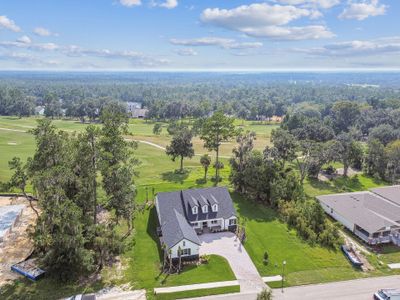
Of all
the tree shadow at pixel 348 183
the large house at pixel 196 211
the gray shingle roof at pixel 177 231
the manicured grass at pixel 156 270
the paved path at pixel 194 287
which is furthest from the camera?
the tree shadow at pixel 348 183

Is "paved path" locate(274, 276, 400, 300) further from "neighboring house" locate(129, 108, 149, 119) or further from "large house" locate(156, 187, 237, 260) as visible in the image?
"neighboring house" locate(129, 108, 149, 119)

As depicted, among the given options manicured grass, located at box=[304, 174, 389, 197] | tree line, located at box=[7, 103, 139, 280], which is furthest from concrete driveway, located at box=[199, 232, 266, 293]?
Answer: manicured grass, located at box=[304, 174, 389, 197]

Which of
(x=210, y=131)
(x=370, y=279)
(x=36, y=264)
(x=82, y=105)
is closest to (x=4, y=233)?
(x=36, y=264)

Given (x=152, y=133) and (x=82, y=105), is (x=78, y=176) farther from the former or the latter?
(x=82, y=105)

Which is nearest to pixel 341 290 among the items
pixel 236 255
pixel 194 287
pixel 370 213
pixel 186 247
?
pixel 236 255

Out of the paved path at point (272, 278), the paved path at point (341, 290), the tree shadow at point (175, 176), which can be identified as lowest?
the paved path at point (341, 290)

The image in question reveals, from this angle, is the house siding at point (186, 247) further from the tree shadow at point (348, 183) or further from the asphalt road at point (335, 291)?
the tree shadow at point (348, 183)

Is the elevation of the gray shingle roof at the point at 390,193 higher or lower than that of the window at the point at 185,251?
higher

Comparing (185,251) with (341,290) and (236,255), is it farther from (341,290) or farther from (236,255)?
(341,290)

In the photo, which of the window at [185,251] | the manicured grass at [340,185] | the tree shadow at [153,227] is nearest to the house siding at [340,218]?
the manicured grass at [340,185]
